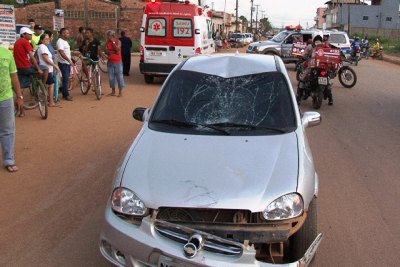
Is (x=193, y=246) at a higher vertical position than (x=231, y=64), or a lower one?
lower

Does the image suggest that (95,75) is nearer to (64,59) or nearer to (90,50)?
(90,50)

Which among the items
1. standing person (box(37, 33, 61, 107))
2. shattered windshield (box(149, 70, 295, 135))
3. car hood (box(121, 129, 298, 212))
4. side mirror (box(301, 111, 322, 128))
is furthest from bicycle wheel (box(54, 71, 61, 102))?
side mirror (box(301, 111, 322, 128))

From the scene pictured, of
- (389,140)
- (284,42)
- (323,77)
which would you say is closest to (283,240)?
(389,140)

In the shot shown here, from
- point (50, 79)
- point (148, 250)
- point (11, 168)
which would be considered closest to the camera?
point (148, 250)

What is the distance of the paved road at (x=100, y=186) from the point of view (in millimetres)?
4367

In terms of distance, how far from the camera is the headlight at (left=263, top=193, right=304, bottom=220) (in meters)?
3.31

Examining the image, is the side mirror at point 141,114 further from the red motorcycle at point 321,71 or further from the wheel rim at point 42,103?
the red motorcycle at point 321,71

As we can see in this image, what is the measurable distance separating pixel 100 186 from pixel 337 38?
73.6ft

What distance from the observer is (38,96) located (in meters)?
10.1

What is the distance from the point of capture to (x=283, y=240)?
3.27 meters

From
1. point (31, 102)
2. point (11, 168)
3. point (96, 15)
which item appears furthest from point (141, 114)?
point (96, 15)

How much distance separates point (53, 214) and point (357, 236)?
3130 millimetres

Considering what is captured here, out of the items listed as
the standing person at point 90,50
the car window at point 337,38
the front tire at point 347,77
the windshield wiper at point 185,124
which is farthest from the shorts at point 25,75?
the car window at point 337,38

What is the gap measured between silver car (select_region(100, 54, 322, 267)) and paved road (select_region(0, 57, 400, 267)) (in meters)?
0.85
